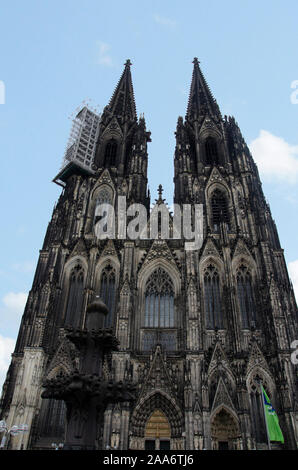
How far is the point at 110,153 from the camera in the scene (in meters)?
33.2

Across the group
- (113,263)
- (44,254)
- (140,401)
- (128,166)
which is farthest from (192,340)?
(128,166)

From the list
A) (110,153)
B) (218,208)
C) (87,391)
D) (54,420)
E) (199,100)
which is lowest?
(87,391)

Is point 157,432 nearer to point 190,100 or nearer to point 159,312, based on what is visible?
point 159,312

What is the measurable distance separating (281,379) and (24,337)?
14623 mm

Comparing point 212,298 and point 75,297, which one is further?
point 75,297

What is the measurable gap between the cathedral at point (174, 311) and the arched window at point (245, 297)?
0.08m

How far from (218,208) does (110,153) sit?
11.5 metres

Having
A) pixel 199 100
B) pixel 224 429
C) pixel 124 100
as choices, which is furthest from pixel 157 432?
pixel 124 100

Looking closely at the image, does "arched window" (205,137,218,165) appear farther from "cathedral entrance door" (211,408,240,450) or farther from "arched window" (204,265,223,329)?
"cathedral entrance door" (211,408,240,450)

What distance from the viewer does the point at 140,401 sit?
763 inches

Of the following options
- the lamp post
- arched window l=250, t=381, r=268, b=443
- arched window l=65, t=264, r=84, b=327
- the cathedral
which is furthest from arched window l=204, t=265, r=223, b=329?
the lamp post

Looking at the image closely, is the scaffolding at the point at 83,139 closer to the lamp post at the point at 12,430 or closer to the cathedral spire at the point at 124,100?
the cathedral spire at the point at 124,100
